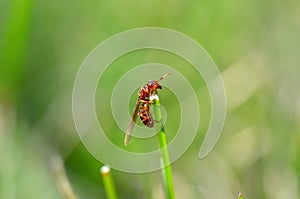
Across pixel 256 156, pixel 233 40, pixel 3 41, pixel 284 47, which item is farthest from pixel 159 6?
pixel 256 156

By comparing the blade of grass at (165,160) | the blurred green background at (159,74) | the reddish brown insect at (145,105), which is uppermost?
the blurred green background at (159,74)

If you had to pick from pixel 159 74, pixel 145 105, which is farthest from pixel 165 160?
pixel 159 74

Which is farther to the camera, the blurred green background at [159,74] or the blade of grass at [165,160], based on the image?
the blurred green background at [159,74]

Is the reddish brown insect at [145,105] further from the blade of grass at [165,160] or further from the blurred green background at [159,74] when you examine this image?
the blurred green background at [159,74]

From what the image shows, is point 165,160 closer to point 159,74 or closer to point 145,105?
point 145,105

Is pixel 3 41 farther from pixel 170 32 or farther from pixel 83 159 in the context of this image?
pixel 170 32

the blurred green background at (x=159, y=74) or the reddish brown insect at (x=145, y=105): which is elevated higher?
the blurred green background at (x=159, y=74)

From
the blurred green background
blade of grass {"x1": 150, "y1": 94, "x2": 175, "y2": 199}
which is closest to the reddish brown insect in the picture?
blade of grass {"x1": 150, "y1": 94, "x2": 175, "y2": 199}

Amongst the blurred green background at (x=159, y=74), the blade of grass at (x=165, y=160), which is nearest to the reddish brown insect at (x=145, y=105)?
the blade of grass at (x=165, y=160)
